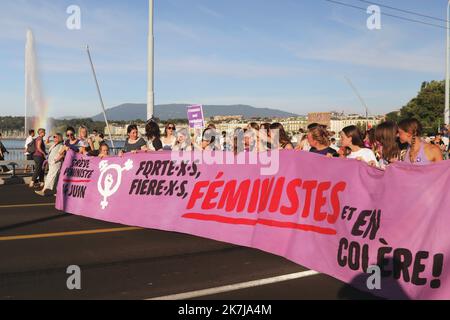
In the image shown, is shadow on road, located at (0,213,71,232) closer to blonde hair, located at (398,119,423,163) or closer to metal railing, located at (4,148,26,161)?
blonde hair, located at (398,119,423,163)

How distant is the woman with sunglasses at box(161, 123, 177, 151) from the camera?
12312mm

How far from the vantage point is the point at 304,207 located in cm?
650

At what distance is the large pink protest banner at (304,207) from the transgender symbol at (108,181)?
2cm

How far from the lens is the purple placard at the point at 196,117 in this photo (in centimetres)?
1975

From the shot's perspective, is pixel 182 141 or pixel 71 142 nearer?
pixel 182 141

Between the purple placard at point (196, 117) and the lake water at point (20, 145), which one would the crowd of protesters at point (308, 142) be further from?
the lake water at point (20, 145)

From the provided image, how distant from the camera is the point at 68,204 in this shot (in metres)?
10.7

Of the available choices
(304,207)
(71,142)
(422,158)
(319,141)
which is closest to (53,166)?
(71,142)

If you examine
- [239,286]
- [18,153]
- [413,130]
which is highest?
[413,130]

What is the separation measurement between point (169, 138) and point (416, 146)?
23.3 ft

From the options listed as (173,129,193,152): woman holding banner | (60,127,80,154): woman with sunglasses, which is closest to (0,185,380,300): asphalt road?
(173,129,193,152): woman holding banner

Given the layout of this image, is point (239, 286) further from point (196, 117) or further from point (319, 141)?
point (196, 117)

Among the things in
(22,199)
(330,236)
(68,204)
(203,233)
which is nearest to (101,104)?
(22,199)

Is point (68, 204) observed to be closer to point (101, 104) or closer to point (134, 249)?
point (134, 249)
